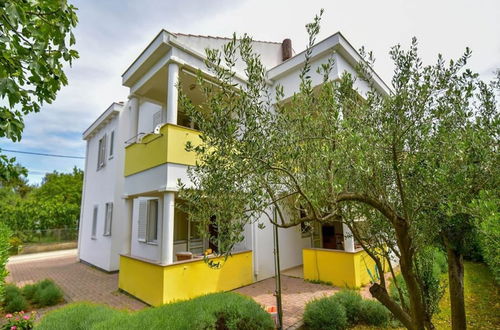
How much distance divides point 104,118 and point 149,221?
23.3 ft

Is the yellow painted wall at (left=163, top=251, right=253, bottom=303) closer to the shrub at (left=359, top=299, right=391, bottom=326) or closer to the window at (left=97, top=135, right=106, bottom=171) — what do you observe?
the shrub at (left=359, top=299, right=391, bottom=326)

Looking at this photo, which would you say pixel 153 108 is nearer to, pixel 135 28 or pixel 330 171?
pixel 135 28

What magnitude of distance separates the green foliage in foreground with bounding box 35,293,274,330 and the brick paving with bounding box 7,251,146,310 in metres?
3.15

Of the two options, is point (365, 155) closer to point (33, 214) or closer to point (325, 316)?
point (325, 316)

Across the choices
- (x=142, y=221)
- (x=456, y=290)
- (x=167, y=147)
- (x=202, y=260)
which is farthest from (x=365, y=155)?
(x=142, y=221)

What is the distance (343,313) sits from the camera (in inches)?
227

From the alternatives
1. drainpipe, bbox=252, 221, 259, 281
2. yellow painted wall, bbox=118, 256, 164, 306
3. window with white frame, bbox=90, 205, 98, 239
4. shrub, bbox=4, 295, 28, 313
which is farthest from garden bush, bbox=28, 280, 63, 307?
drainpipe, bbox=252, 221, 259, 281

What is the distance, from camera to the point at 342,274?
9.12 meters

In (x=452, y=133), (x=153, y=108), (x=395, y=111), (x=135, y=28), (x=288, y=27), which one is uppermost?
(x=153, y=108)

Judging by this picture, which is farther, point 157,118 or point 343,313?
point 157,118

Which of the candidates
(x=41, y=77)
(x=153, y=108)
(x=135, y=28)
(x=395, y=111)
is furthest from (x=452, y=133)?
(x=153, y=108)

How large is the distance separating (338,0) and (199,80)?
10.1ft

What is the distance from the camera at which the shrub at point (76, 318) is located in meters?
4.54

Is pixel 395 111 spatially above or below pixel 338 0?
below
